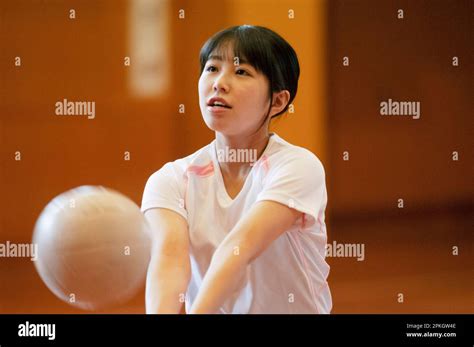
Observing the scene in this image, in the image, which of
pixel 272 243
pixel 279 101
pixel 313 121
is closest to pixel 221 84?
pixel 279 101

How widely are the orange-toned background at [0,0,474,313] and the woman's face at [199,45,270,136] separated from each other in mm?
319

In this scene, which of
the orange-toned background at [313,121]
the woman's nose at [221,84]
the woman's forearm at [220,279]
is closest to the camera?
the woman's forearm at [220,279]

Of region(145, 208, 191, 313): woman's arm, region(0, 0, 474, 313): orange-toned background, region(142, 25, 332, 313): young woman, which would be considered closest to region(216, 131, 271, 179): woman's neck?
region(142, 25, 332, 313): young woman

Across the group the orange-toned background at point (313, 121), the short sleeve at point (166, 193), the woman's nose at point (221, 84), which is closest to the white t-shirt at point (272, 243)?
the short sleeve at point (166, 193)

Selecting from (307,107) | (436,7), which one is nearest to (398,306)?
(307,107)

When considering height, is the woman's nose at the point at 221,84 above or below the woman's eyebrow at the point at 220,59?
below

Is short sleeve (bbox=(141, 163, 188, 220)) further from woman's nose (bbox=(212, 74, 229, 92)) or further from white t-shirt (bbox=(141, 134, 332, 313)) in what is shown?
woman's nose (bbox=(212, 74, 229, 92))

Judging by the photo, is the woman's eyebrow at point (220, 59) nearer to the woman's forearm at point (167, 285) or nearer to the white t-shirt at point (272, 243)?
the white t-shirt at point (272, 243)

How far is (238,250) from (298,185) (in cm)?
13

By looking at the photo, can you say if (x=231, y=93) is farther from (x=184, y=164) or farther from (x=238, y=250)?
(x=238, y=250)

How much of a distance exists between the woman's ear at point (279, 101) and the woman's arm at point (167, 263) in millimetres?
236

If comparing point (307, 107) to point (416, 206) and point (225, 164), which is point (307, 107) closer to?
point (225, 164)

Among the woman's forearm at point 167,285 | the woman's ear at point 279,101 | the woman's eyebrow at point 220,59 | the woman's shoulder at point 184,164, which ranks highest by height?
the woman's eyebrow at point 220,59

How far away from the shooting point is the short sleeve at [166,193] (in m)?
1.10
